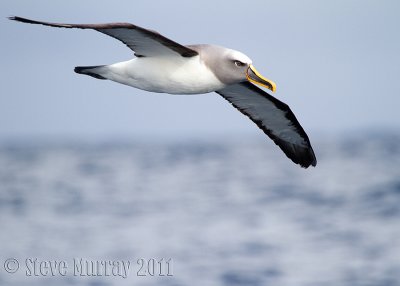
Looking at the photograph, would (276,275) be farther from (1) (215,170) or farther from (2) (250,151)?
(2) (250,151)

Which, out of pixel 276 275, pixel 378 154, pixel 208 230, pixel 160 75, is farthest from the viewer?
pixel 378 154

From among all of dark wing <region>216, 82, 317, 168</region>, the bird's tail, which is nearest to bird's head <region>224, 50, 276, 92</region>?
the bird's tail

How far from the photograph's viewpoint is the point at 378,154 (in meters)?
61.6

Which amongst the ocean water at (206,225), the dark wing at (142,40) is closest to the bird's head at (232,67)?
the dark wing at (142,40)

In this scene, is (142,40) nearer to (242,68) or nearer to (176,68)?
(176,68)

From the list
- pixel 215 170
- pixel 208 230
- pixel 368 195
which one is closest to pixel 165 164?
pixel 215 170

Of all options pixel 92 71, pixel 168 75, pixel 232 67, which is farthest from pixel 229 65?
pixel 92 71

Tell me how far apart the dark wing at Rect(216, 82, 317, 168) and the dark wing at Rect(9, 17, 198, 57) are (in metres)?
2.49

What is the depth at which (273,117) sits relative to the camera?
14453 mm

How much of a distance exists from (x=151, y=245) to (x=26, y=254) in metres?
3.87

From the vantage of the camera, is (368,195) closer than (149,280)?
No

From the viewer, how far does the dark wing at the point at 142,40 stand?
33.8ft

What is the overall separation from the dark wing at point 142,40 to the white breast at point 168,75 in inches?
4.5

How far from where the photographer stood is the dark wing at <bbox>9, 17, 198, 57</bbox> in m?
10.3
